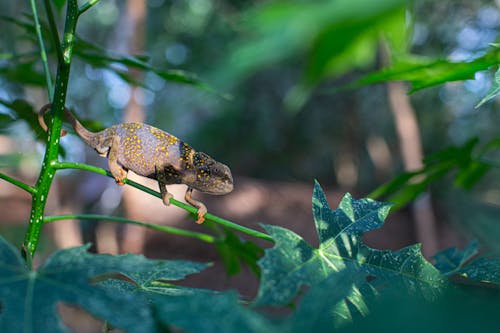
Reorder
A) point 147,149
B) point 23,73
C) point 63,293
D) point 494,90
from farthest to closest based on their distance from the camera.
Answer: point 23,73 < point 147,149 < point 494,90 < point 63,293

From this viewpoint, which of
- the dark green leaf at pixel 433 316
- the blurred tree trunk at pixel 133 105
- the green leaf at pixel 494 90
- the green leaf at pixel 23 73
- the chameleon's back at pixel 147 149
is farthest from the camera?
the blurred tree trunk at pixel 133 105

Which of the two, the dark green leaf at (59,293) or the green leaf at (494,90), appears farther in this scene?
the green leaf at (494,90)

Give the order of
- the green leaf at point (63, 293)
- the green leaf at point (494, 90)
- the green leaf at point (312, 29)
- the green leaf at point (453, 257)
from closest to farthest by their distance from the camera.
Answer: the green leaf at point (312, 29) → the green leaf at point (63, 293) → the green leaf at point (494, 90) → the green leaf at point (453, 257)

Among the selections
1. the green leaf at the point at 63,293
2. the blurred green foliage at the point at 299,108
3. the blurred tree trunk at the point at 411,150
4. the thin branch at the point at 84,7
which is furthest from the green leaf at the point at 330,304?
the blurred green foliage at the point at 299,108

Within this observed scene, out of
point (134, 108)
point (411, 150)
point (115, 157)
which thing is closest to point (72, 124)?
point (115, 157)

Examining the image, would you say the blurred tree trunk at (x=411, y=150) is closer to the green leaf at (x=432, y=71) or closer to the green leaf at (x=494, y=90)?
the green leaf at (x=432, y=71)

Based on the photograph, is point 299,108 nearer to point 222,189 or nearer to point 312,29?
point 222,189

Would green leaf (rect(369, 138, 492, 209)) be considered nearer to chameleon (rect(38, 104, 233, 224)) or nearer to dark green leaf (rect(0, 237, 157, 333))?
chameleon (rect(38, 104, 233, 224))
